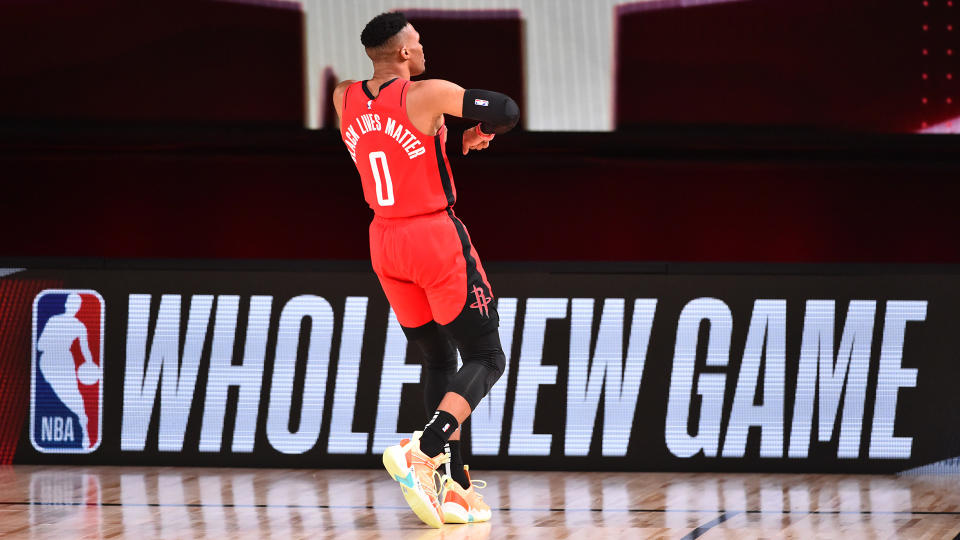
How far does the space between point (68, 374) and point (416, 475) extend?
6.84ft

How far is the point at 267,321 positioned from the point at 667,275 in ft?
5.56

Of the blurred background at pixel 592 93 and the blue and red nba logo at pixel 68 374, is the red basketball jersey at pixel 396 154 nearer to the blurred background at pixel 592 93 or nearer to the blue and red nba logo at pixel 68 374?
the blue and red nba logo at pixel 68 374

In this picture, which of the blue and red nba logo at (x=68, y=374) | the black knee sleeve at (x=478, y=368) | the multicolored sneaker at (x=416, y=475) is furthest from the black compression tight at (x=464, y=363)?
the blue and red nba logo at (x=68, y=374)

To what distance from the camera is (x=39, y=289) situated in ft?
16.2

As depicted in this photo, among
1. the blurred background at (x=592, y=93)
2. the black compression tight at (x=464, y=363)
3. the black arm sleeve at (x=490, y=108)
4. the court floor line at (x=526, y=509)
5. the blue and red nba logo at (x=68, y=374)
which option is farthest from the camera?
the blurred background at (x=592, y=93)

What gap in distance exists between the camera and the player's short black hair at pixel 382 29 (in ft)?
12.0

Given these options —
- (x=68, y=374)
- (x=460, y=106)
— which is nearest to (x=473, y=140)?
(x=460, y=106)

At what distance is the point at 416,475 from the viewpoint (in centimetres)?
353

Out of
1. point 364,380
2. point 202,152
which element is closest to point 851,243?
point 364,380

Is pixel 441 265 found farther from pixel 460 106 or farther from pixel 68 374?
pixel 68 374

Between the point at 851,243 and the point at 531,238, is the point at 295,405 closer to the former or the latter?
the point at 531,238

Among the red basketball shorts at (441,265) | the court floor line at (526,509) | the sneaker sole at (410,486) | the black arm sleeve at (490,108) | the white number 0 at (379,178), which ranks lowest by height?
the court floor line at (526,509)

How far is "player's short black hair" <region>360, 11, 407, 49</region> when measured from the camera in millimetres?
3654

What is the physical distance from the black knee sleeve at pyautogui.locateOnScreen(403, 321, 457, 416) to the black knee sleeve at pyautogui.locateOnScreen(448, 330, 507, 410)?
18 cm
